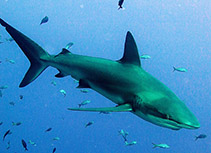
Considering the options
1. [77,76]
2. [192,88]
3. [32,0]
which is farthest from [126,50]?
[192,88]

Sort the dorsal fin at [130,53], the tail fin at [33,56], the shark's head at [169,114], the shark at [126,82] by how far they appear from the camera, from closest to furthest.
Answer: the shark's head at [169,114]
the shark at [126,82]
the dorsal fin at [130,53]
the tail fin at [33,56]

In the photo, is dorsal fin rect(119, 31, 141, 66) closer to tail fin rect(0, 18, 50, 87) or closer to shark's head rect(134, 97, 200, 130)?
shark's head rect(134, 97, 200, 130)

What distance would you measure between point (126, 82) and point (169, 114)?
2.50ft

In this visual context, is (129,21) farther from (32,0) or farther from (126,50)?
(126,50)

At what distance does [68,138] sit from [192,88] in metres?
36.1

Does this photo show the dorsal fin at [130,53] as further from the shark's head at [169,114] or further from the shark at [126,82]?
the shark's head at [169,114]

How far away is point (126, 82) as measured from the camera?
292cm

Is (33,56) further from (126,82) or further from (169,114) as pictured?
(169,114)

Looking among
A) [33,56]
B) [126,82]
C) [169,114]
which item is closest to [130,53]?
[126,82]

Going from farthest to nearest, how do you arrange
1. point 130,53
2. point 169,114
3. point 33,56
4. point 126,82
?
1. point 33,56
2. point 130,53
3. point 126,82
4. point 169,114

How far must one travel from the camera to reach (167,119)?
7.68ft

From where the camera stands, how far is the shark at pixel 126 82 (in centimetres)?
239

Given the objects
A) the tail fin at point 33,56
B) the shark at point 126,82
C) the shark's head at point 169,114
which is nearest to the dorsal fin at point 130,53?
the shark at point 126,82

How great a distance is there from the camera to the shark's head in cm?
224
